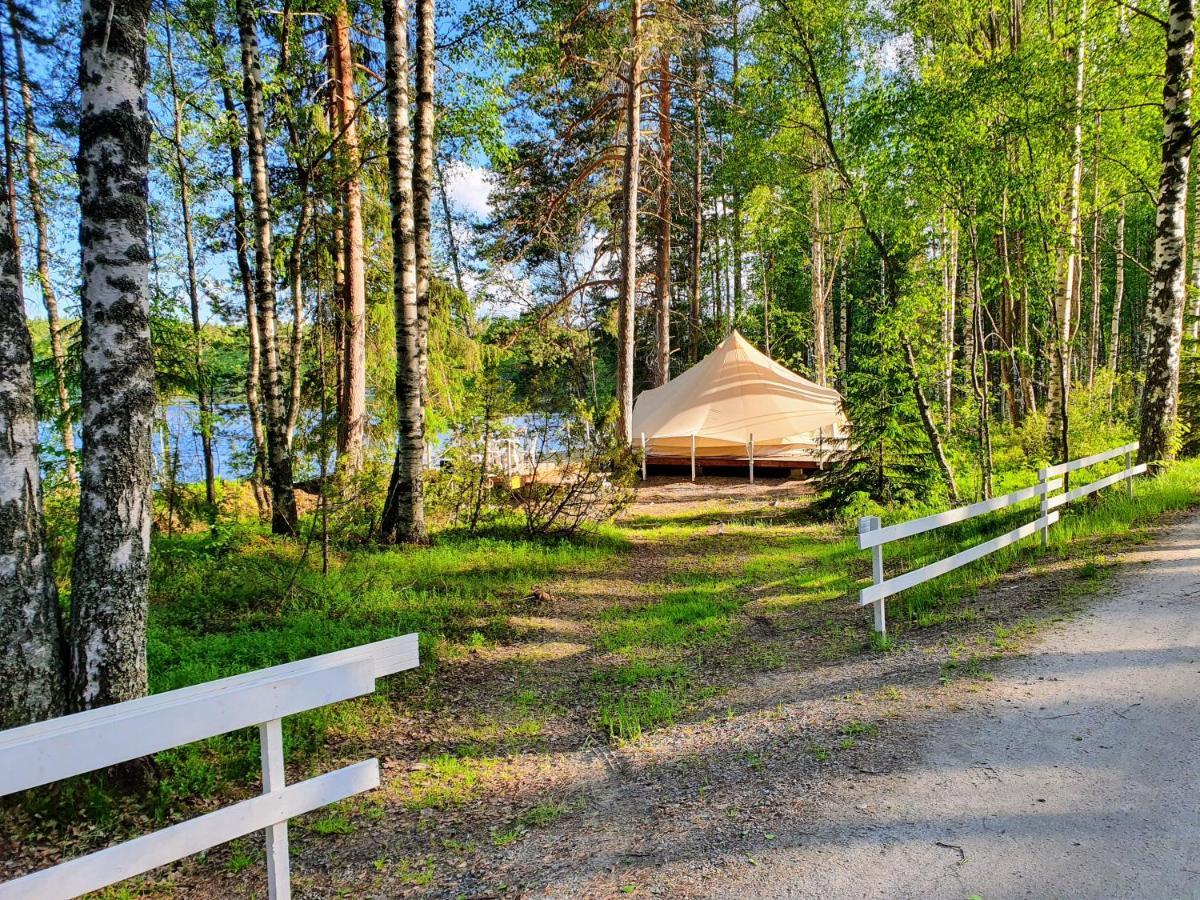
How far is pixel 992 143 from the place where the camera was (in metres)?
8.16

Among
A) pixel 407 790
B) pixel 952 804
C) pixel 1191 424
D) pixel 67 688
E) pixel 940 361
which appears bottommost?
pixel 407 790

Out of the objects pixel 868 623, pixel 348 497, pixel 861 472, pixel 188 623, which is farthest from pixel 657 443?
pixel 188 623

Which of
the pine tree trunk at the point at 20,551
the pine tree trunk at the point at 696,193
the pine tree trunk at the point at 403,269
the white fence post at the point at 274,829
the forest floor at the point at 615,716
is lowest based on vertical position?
the forest floor at the point at 615,716

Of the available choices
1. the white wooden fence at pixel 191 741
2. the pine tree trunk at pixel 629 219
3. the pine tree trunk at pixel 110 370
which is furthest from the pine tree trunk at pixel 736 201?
the white wooden fence at pixel 191 741

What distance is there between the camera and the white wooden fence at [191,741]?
1.65 meters

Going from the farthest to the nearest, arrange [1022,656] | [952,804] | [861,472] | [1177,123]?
[861,472] → [1177,123] → [1022,656] → [952,804]

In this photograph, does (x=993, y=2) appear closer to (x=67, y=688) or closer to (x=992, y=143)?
(x=992, y=143)

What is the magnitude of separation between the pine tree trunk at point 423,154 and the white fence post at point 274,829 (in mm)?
6845

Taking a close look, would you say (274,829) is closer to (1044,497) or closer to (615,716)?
(615,716)

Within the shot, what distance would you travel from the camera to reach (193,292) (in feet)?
41.3

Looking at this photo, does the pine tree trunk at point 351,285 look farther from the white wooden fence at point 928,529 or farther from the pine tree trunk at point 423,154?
the white wooden fence at point 928,529

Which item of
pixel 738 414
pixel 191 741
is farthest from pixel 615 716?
pixel 738 414

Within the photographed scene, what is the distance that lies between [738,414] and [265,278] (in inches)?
475

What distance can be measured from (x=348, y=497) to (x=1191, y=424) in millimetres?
14682
